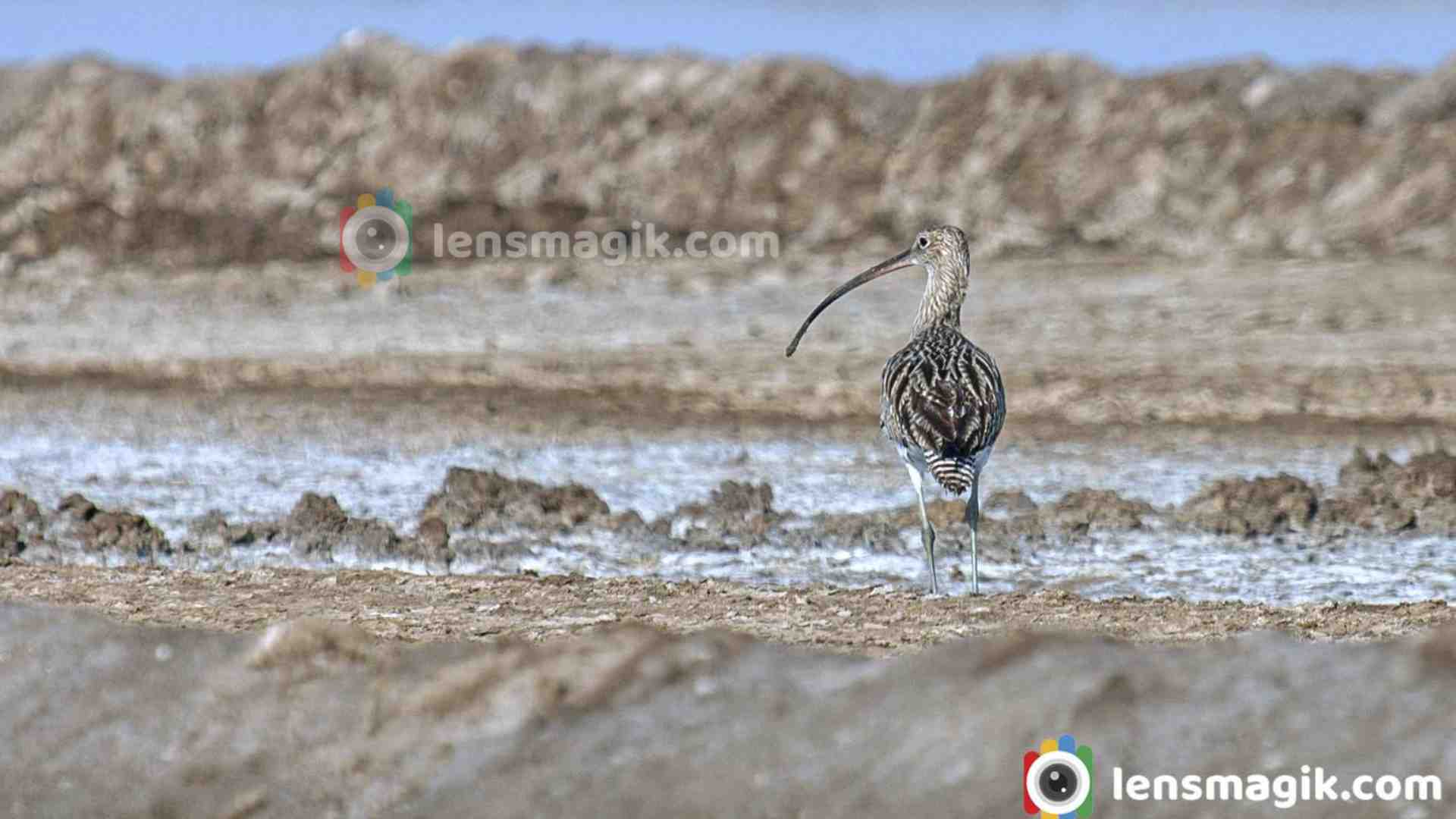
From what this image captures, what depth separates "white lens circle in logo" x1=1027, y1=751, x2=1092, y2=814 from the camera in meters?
6.48

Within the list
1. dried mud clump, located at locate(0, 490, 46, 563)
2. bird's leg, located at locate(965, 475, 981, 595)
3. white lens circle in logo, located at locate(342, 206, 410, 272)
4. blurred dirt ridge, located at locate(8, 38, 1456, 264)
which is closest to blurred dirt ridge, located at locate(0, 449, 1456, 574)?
dried mud clump, located at locate(0, 490, 46, 563)

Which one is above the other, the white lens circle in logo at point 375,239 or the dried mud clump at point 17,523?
the white lens circle in logo at point 375,239

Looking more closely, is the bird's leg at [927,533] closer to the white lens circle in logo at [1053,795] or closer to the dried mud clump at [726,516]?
the dried mud clump at [726,516]

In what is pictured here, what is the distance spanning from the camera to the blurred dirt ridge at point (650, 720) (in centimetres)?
664

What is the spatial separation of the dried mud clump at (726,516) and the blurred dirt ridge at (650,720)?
3771 mm

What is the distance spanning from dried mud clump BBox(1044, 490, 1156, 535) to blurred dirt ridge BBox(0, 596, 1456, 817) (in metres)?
4.43

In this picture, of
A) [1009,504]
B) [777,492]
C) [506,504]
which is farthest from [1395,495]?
[506,504]

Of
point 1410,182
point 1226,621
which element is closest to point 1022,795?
point 1226,621

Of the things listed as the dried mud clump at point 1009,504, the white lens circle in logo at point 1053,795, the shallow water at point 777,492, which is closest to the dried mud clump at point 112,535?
the shallow water at point 777,492

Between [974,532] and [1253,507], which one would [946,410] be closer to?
[974,532]

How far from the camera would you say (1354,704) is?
21.8 ft

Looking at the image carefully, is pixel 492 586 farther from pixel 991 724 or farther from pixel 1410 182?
pixel 1410 182

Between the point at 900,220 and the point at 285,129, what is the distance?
11086mm

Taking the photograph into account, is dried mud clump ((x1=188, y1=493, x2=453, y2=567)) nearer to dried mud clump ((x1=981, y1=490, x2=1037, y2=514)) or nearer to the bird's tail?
the bird's tail
